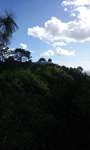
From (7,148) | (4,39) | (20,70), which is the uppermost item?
(4,39)

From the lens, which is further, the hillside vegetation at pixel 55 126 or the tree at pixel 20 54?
the tree at pixel 20 54

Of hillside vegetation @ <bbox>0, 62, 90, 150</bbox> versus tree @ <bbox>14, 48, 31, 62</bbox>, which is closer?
hillside vegetation @ <bbox>0, 62, 90, 150</bbox>

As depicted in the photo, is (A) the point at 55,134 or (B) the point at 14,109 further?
(B) the point at 14,109

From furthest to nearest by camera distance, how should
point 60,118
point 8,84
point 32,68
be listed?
point 32,68, point 8,84, point 60,118

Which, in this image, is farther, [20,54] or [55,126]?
[20,54]

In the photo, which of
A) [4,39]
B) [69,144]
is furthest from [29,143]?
[4,39]

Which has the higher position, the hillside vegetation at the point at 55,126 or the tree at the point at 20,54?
the tree at the point at 20,54

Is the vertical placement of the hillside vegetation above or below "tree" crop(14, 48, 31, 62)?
below

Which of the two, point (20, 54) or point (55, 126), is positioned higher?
point (20, 54)

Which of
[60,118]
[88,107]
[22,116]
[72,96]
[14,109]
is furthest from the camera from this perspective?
[14,109]

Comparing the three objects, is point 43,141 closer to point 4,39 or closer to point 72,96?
point 72,96

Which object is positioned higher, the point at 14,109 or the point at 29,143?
the point at 14,109

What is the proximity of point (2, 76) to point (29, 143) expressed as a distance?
7869mm

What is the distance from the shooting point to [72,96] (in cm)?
480
